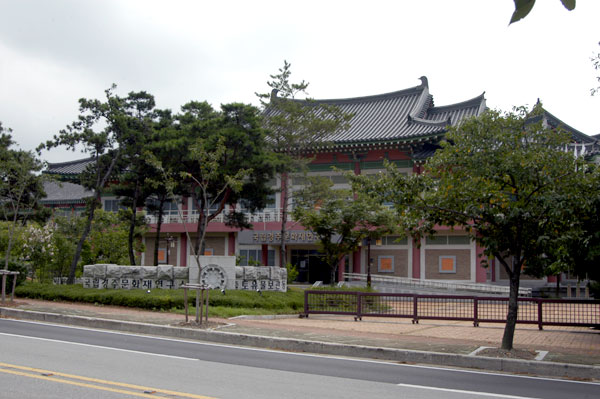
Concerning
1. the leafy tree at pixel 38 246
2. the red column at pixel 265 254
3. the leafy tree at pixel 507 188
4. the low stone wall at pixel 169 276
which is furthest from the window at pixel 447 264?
the leafy tree at pixel 507 188

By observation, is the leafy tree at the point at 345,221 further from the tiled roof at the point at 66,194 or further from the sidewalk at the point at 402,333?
the tiled roof at the point at 66,194

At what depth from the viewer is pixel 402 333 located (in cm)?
1645

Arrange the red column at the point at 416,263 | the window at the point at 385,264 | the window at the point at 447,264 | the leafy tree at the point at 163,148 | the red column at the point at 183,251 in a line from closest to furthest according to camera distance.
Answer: the leafy tree at the point at 163,148
the window at the point at 447,264
the red column at the point at 416,263
the window at the point at 385,264
the red column at the point at 183,251

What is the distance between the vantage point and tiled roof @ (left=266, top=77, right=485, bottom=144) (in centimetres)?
3584

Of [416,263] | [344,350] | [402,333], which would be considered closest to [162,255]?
[416,263]

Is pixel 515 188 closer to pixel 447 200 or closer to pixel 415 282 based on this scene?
pixel 447 200

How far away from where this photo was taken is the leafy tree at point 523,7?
264cm

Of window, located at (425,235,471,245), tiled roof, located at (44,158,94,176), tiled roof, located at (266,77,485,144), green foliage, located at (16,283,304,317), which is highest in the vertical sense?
tiled roof, located at (266,77,485,144)

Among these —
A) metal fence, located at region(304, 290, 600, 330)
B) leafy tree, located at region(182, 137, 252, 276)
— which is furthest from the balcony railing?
metal fence, located at region(304, 290, 600, 330)

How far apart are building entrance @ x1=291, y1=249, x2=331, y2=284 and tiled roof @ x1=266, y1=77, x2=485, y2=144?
7.55 m

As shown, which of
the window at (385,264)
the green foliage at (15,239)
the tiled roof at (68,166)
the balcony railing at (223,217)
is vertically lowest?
the window at (385,264)

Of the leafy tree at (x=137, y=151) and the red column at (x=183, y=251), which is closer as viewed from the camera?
the leafy tree at (x=137, y=151)

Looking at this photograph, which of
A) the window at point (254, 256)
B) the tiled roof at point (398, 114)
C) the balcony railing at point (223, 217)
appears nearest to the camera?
the tiled roof at point (398, 114)

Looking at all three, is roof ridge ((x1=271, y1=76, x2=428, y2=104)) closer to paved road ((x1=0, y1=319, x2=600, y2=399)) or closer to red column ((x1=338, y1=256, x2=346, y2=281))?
red column ((x1=338, y1=256, x2=346, y2=281))
